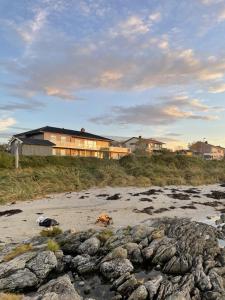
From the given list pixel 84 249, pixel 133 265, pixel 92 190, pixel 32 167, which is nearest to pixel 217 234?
pixel 133 265

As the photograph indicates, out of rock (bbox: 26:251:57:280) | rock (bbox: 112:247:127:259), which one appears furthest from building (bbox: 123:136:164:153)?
rock (bbox: 26:251:57:280)

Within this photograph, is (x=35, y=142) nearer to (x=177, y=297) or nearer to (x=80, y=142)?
(x=80, y=142)

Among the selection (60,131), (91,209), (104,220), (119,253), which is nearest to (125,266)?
(119,253)

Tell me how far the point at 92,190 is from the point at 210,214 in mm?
14464

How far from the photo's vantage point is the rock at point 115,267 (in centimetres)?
1265

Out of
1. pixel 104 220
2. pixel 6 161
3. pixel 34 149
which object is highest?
pixel 34 149

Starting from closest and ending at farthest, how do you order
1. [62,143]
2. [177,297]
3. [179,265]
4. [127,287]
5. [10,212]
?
[177,297], [127,287], [179,265], [10,212], [62,143]

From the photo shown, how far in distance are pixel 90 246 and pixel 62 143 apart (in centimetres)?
4610

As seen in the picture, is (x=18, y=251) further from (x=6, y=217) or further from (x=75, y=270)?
(x=6, y=217)

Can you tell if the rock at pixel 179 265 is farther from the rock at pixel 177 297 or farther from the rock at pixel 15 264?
the rock at pixel 15 264

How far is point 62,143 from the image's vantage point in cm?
5984

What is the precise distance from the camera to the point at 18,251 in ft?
45.8

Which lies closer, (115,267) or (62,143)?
(115,267)

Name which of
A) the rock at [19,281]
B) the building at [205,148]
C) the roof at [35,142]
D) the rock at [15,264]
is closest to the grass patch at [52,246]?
the rock at [15,264]
